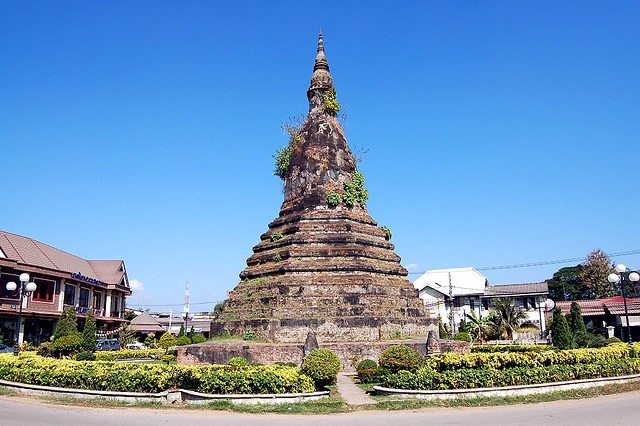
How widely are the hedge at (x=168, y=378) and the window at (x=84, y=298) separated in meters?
32.6

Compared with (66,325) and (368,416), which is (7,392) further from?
(66,325)

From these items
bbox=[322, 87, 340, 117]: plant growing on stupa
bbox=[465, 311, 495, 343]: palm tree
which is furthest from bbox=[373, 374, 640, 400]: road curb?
bbox=[465, 311, 495, 343]: palm tree

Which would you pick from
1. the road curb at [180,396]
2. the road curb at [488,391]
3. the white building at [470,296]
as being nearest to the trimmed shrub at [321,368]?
the road curb at [180,396]

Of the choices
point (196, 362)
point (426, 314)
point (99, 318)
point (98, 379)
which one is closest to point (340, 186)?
point (426, 314)

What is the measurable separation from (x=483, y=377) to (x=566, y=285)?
75.2 m

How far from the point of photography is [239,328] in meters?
23.0

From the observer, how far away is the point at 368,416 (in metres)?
12.6

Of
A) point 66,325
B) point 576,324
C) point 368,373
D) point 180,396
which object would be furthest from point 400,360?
point 66,325

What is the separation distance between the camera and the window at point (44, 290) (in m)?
40.3

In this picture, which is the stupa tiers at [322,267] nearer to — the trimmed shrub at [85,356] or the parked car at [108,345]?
the trimmed shrub at [85,356]

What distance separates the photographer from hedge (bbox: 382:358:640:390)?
14.7 metres

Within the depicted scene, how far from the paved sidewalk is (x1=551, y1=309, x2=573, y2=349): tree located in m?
13.0

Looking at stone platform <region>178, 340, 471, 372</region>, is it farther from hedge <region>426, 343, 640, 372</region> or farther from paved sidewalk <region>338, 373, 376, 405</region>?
hedge <region>426, 343, 640, 372</region>

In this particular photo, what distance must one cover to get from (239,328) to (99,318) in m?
30.8
